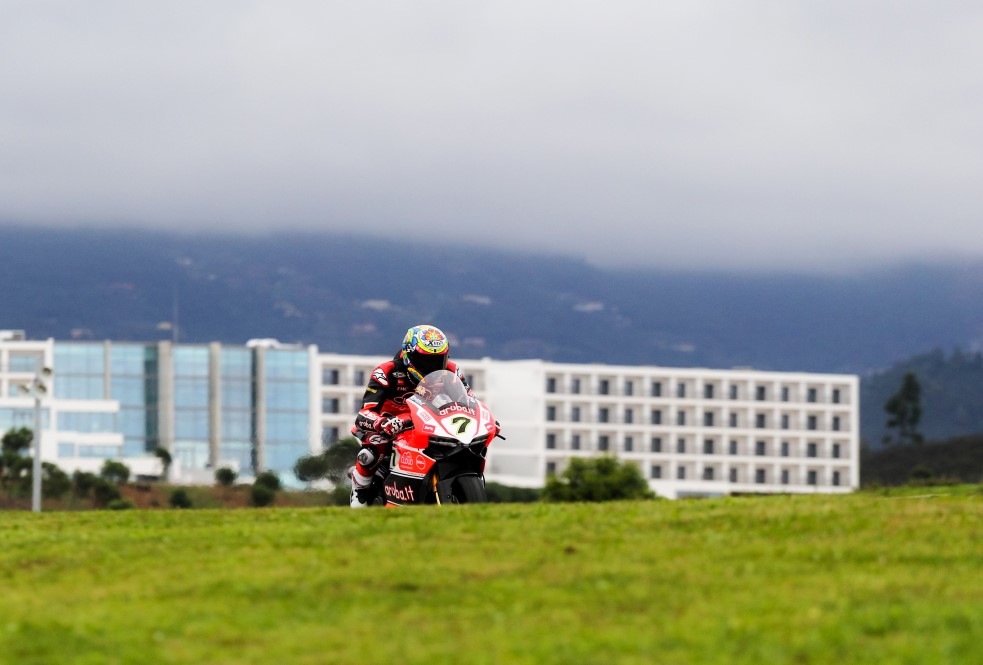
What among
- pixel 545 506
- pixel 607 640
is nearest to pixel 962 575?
pixel 607 640

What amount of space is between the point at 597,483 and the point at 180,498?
1236 inches

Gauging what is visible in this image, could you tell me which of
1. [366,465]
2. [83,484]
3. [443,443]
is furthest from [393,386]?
[83,484]

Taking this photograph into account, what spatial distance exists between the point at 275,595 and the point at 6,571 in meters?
3.63

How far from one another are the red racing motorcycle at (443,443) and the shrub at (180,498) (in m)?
98.8

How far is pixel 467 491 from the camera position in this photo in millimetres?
23641

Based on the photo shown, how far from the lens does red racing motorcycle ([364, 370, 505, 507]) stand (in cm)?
2347

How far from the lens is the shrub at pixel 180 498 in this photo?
121562 millimetres

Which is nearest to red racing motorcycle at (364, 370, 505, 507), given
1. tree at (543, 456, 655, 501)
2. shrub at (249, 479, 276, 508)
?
tree at (543, 456, 655, 501)

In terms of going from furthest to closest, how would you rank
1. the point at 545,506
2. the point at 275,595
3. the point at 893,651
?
the point at 545,506, the point at 275,595, the point at 893,651

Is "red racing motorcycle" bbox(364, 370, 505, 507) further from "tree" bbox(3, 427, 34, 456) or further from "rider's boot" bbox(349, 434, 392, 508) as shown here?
"tree" bbox(3, 427, 34, 456)

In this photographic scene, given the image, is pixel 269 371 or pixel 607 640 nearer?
pixel 607 640

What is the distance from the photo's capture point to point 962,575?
1440 centimetres

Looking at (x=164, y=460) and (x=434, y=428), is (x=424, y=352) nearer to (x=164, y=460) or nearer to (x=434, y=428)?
(x=434, y=428)

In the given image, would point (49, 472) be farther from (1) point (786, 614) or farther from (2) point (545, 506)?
(1) point (786, 614)
